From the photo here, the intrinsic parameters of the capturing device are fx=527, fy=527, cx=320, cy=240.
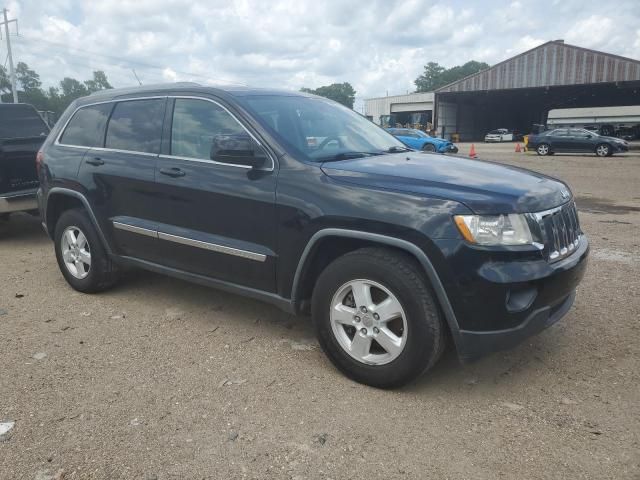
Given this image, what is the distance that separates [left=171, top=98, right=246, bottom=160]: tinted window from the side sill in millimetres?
913

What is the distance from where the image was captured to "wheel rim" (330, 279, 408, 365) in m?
3.03

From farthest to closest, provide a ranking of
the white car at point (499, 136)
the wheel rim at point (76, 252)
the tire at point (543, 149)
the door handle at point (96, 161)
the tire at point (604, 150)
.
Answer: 1. the white car at point (499, 136)
2. the tire at point (543, 149)
3. the tire at point (604, 150)
4. the wheel rim at point (76, 252)
5. the door handle at point (96, 161)

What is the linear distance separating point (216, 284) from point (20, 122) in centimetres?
577

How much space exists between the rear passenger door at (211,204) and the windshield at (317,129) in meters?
0.21

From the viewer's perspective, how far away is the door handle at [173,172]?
3938 mm

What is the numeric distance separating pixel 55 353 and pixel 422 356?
259cm

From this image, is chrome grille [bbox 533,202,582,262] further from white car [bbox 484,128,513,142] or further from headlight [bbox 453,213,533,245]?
white car [bbox 484,128,513,142]

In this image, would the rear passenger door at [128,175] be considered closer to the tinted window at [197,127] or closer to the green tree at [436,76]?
the tinted window at [197,127]

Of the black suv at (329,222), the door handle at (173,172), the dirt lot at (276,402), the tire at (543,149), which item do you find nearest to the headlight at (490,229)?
the black suv at (329,222)

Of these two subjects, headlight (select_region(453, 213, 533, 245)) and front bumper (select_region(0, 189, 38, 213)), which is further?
front bumper (select_region(0, 189, 38, 213))

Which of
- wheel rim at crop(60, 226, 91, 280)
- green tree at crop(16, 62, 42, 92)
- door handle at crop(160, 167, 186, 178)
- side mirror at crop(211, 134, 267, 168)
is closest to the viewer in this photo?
side mirror at crop(211, 134, 267, 168)

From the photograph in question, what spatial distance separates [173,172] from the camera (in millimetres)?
3984

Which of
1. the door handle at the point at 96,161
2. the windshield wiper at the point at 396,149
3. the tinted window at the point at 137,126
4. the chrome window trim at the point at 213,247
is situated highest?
the tinted window at the point at 137,126

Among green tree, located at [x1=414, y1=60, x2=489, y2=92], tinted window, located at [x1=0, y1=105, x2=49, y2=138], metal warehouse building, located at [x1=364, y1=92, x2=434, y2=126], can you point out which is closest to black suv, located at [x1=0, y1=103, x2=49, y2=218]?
tinted window, located at [x1=0, y1=105, x2=49, y2=138]
